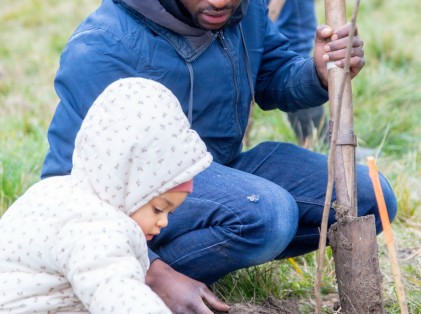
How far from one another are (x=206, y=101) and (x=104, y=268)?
1015 mm

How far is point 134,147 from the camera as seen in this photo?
6.93 ft

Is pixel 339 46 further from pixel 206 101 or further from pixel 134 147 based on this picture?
pixel 134 147

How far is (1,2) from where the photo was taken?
8.41 metres

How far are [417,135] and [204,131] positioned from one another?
244 centimetres

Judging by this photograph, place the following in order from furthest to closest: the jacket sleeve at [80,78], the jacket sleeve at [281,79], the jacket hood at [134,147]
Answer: the jacket sleeve at [281,79] → the jacket sleeve at [80,78] → the jacket hood at [134,147]

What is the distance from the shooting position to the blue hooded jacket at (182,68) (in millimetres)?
2727

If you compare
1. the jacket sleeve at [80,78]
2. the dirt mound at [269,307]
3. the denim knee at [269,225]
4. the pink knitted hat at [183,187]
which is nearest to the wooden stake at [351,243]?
the denim knee at [269,225]

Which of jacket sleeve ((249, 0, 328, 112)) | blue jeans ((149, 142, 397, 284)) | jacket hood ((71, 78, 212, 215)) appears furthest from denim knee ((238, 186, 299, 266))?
jacket hood ((71, 78, 212, 215))

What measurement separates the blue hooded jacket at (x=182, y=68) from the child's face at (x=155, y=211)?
0.50 m

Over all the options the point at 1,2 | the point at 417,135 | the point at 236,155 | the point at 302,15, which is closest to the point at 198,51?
the point at 236,155

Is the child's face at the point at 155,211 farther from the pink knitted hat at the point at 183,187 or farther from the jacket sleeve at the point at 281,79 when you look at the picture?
the jacket sleeve at the point at 281,79

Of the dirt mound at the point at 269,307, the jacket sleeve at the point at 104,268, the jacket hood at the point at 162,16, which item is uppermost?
the jacket hood at the point at 162,16

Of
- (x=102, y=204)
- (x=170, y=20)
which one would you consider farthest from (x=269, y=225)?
(x=102, y=204)

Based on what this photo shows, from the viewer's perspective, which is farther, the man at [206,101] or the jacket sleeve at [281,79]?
the jacket sleeve at [281,79]
